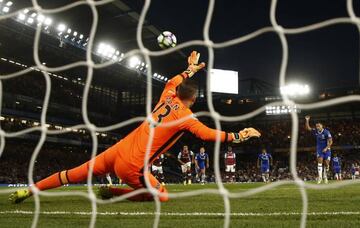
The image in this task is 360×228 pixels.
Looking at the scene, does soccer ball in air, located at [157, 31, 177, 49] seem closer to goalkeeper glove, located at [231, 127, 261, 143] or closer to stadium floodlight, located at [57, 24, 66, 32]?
goalkeeper glove, located at [231, 127, 261, 143]

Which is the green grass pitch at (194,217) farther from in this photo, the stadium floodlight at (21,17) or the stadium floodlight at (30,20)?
the stadium floodlight at (30,20)

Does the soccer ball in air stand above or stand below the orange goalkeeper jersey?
above

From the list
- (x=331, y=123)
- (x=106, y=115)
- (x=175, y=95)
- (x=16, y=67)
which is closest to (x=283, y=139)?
(x=331, y=123)

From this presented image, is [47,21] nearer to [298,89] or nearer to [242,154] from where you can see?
[242,154]

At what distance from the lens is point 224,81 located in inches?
1384

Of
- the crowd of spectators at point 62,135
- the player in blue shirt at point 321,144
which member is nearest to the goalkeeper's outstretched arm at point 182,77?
the player in blue shirt at point 321,144

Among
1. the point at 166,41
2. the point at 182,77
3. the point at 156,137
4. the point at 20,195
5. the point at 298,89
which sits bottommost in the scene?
the point at 20,195

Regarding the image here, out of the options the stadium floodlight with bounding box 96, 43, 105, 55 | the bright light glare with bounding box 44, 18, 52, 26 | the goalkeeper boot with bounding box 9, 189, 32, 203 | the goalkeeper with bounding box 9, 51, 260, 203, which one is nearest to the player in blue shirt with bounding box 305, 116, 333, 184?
the goalkeeper with bounding box 9, 51, 260, 203

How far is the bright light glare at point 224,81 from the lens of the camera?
114ft

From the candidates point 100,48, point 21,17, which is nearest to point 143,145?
point 21,17

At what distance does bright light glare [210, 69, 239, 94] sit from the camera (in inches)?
1371

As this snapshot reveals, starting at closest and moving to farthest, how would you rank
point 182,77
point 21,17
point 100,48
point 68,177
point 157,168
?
point 68,177 → point 182,77 → point 157,168 → point 21,17 → point 100,48

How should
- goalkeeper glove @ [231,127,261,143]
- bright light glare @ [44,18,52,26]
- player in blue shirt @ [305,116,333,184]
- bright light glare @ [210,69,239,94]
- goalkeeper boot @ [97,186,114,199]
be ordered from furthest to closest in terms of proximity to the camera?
bright light glare @ [210,69,239,94] → bright light glare @ [44,18,52,26] → player in blue shirt @ [305,116,333,184] → goalkeeper boot @ [97,186,114,199] → goalkeeper glove @ [231,127,261,143]

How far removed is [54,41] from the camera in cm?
2823
